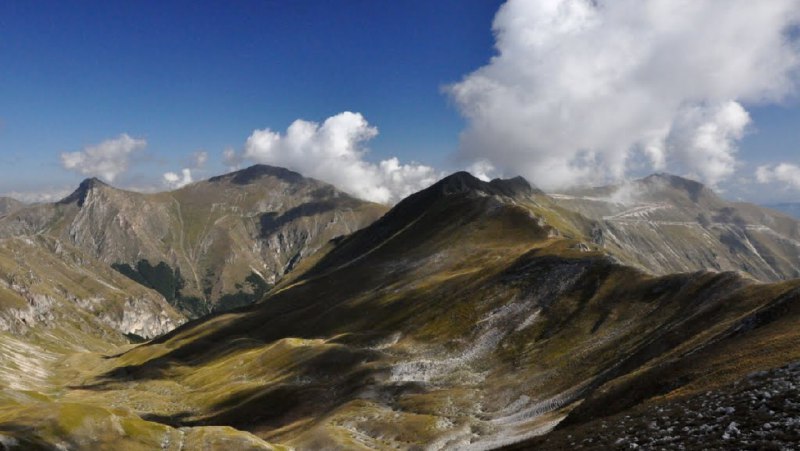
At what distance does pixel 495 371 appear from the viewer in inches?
4235

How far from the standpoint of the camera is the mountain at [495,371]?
51375 mm

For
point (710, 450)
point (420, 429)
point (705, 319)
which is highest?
point (710, 450)

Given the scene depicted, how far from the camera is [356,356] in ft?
429

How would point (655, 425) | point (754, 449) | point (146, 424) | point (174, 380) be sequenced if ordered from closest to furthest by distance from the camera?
point (754, 449)
point (655, 425)
point (146, 424)
point (174, 380)

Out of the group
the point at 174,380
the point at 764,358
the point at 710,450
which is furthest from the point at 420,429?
the point at 174,380

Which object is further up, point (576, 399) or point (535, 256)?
point (535, 256)

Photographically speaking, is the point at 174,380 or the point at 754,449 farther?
the point at 174,380

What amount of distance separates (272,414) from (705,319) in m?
87.7

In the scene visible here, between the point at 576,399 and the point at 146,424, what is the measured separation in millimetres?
67648

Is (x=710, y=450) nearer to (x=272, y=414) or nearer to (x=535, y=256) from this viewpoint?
(x=272, y=414)

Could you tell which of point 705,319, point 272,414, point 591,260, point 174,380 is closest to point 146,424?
point 272,414

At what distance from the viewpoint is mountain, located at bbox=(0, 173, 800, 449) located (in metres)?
51.4

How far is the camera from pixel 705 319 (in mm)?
79500

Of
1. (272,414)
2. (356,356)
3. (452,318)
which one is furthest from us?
(452,318)
